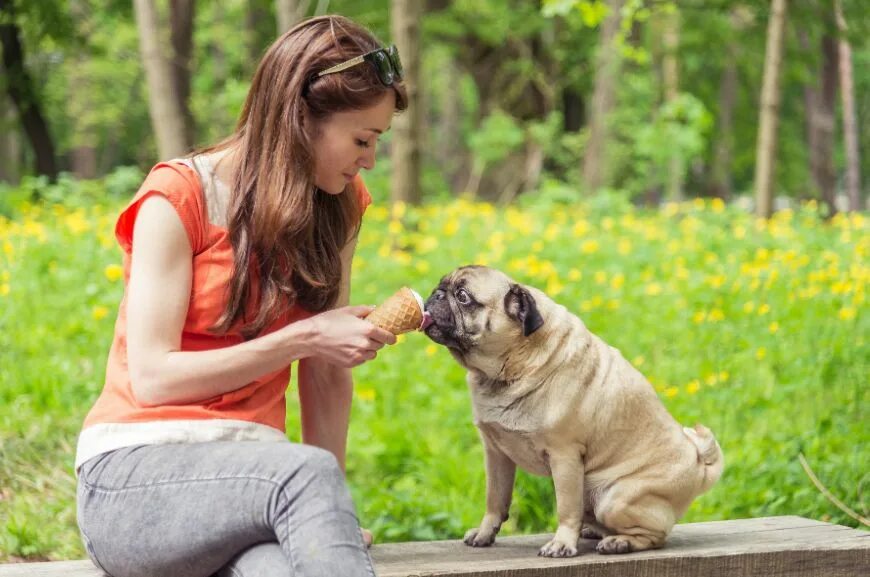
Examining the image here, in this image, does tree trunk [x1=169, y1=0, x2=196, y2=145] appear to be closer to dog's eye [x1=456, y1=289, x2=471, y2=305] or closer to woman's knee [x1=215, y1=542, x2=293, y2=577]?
dog's eye [x1=456, y1=289, x2=471, y2=305]

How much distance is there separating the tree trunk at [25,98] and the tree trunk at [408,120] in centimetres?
752

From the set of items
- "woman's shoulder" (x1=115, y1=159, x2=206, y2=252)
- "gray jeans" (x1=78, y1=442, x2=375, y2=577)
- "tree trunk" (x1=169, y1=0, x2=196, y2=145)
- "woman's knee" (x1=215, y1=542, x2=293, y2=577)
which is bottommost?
"woman's knee" (x1=215, y1=542, x2=293, y2=577)

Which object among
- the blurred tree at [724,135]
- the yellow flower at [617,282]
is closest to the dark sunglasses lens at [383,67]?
the yellow flower at [617,282]

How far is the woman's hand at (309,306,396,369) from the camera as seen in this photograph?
2682mm

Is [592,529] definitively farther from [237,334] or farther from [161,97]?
[161,97]

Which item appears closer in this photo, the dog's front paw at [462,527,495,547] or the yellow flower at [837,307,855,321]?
the dog's front paw at [462,527,495,547]

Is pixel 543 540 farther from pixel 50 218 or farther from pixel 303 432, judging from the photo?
pixel 50 218

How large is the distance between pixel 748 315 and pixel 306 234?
13.9 ft

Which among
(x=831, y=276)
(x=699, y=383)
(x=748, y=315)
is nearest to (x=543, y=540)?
(x=699, y=383)

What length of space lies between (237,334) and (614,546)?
123cm

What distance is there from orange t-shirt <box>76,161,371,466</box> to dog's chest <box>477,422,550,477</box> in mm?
633

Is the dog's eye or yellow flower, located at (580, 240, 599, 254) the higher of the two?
the dog's eye

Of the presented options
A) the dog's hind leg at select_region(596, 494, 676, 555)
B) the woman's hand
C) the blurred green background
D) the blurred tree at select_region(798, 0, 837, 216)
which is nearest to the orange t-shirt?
the woman's hand

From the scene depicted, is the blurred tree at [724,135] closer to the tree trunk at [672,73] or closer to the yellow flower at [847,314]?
the tree trunk at [672,73]
